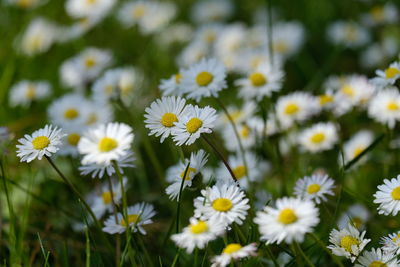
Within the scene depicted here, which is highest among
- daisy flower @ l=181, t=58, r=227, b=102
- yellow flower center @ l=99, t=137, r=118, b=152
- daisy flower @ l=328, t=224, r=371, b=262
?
daisy flower @ l=181, t=58, r=227, b=102

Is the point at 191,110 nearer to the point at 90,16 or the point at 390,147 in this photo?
the point at 390,147

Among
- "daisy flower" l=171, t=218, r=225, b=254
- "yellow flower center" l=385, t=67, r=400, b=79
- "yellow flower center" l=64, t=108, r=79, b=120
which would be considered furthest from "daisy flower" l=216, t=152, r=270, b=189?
"yellow flower center" l=64, t=108, r=79, b=120

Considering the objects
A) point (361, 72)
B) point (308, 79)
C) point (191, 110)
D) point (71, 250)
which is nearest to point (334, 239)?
point (191, 110)

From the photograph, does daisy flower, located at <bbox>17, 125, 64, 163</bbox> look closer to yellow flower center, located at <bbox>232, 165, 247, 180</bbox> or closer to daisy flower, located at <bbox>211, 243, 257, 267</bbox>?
daisy flower, located at <bbox>211, 243, 257, 267</bbox>

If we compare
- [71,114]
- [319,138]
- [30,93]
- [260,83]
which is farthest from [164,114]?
[30,93]

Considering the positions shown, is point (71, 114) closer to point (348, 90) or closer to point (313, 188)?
point (348, 90)

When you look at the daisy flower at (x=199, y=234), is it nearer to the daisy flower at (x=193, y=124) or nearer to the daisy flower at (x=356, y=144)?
the daisy flower at (x=193, y=124)

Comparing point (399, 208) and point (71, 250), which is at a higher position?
point (71, 250)

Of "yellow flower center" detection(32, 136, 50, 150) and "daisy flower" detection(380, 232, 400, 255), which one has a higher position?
"yellow flower center" detection(32, 136, 50, 150)
